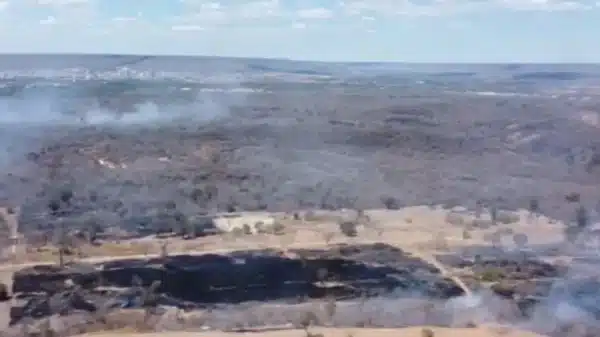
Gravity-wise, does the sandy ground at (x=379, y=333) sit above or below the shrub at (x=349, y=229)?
below

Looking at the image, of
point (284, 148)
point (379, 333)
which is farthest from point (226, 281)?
point (284, 148)

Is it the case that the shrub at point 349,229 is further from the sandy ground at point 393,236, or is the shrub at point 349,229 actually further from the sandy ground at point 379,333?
the sandy ground at point 379,333

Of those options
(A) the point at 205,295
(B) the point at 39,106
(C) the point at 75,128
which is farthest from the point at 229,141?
(A) the point at 205,295

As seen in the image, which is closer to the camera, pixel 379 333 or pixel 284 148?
pixel 379 333

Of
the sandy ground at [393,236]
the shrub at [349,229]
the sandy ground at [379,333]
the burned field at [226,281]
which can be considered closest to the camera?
the sandy ground at [379,333]

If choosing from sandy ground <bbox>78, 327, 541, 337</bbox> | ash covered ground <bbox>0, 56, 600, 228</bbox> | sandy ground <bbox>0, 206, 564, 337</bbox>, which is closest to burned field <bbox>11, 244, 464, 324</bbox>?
sandy ground <bbox>0, 206, 564, 337</bbox>

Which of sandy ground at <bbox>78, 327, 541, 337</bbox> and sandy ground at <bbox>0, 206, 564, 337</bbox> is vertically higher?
sandy ground at <bbox>0, 206, 564, 337</bbox>

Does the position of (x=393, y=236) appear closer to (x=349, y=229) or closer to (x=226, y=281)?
(x=349, y=229)

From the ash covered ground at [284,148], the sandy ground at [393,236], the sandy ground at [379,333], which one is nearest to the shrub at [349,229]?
the sandy ground at [393,236]

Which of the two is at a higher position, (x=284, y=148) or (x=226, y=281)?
(x=284, y=148)

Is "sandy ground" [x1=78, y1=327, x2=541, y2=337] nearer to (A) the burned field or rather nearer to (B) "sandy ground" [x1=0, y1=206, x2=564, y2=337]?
(A) the burned field

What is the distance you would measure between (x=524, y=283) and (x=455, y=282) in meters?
2.34

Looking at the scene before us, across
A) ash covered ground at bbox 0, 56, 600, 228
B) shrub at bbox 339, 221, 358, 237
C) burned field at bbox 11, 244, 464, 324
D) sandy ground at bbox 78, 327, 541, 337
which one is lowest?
sandy ground at bbox 78, 327, 541, 337

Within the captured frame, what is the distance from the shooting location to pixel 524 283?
29.5 metres
